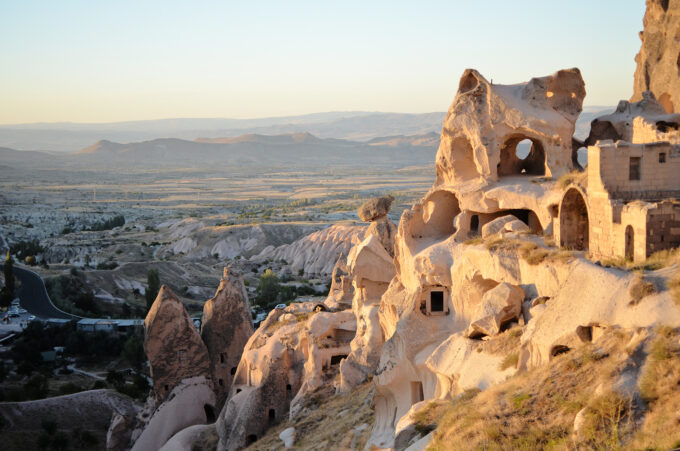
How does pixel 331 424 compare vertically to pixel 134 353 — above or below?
above

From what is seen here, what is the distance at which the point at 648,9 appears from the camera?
28.8 metres

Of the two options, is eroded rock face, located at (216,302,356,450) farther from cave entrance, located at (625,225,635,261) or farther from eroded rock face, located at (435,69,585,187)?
cave entrance, located at (625,225,635,261)

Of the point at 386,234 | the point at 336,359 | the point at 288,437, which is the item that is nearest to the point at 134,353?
the point at 336,359

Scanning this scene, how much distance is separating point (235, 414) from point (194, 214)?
317 ft

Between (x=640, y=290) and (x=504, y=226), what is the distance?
705 centimetres

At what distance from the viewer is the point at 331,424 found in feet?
62.0

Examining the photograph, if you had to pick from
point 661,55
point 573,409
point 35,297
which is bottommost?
point 35,297

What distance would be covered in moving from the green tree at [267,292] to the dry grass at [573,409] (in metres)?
37.4

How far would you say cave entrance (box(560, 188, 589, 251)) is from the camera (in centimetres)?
1728

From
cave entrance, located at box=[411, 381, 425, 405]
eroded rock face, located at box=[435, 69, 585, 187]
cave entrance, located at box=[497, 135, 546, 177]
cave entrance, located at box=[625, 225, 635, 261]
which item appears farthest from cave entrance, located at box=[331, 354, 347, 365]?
cave entrance, located at box=[625, 225, 635, 261]

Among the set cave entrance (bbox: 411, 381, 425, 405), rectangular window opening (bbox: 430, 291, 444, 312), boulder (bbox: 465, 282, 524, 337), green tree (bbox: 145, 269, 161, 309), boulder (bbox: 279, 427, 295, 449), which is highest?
boulder (bbox: 465, 282, 524, 337)

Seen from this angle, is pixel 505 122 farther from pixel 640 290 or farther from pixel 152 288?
pixel 152 288

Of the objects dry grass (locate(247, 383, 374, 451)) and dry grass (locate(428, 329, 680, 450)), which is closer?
dry grass (locate(428, 329, 680, 450))

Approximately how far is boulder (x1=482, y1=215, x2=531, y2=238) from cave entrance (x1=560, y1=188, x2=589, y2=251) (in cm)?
86
